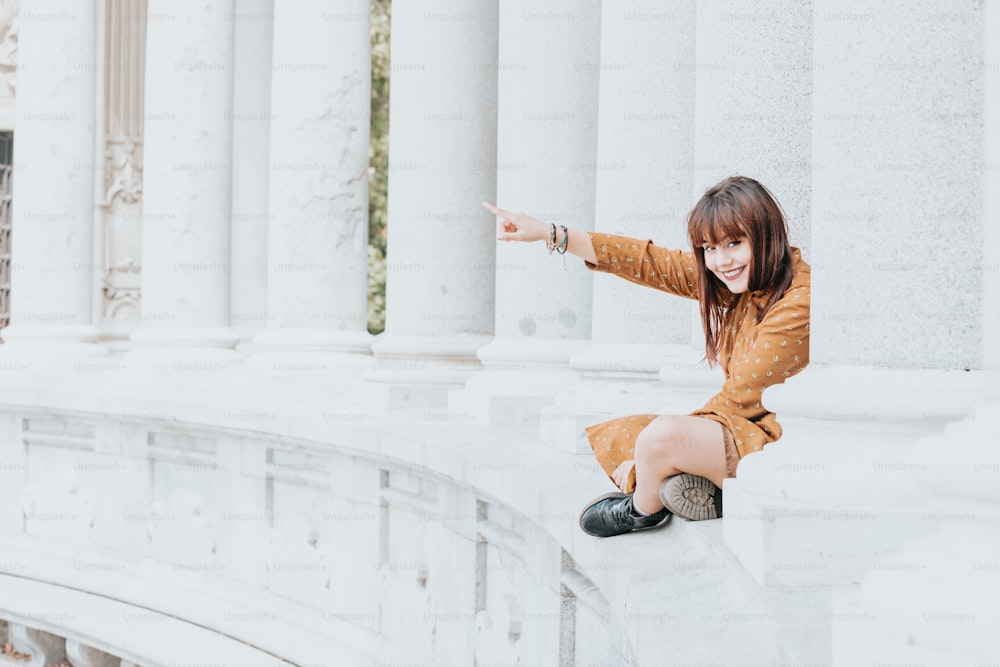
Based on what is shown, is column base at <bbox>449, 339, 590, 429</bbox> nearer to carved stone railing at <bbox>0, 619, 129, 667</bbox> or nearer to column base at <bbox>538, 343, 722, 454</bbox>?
column base at <bbox>538, 343, 722, 454</bbox>

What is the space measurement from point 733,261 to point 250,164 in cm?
8679

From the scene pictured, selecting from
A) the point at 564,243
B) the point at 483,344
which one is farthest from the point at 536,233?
the point at 483,344

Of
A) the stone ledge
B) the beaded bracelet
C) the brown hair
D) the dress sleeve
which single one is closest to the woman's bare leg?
the brown hair

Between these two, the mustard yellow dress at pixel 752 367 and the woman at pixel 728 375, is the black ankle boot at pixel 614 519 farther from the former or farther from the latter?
the mustard yellow dress at pixel 752 367

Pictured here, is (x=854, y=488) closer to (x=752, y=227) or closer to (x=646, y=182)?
(x=752, y=227)

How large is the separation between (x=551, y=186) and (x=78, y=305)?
58172mm

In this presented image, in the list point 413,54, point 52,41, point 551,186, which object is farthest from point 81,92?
point 551,186

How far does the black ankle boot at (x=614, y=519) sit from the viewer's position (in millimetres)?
32469

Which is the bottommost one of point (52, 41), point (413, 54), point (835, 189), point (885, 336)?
point (885, 336)

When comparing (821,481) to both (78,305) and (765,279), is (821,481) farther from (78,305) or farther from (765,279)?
(78,305)

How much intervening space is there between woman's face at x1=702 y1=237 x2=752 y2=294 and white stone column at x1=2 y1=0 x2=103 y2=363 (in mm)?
82338

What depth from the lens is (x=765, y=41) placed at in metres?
42.0

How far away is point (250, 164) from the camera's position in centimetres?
11388

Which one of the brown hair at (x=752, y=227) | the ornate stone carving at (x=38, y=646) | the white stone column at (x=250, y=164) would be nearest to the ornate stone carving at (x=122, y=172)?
the white stone column at (x=250, y=164)
